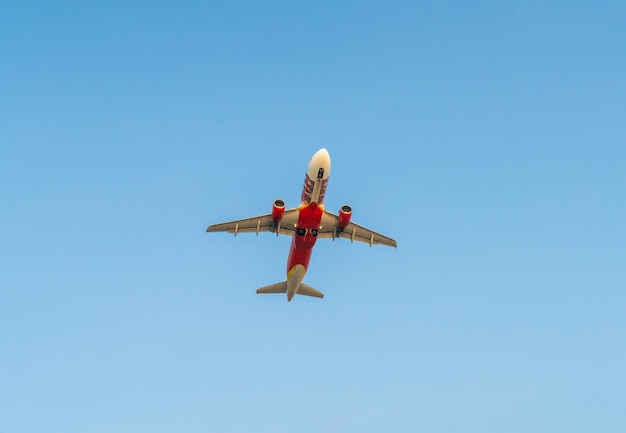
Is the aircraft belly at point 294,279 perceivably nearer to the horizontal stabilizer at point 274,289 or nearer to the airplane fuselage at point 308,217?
the airplane fuselage at point 308,217

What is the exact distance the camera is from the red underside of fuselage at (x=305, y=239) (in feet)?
231

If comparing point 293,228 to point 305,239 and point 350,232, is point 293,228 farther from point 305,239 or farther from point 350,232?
point 350,232

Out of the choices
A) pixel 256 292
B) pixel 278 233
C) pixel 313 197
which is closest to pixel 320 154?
pixel 313 197

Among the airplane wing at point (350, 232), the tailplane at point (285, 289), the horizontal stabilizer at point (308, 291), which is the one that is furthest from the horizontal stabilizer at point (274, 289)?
the airplane wing at point (350, 232)

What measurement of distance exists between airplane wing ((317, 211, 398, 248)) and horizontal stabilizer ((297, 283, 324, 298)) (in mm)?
8339

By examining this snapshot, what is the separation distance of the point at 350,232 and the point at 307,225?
6159 mm

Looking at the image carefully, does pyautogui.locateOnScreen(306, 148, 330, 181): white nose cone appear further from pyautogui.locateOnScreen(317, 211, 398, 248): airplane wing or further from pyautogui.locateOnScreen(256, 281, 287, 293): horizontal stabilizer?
pyautogui.locateOnScreen(256, 281, 287, 293): horizontal stabilizer

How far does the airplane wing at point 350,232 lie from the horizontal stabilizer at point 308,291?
8.34m

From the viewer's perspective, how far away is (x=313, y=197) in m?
69.4

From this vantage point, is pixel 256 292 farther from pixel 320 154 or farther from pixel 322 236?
pixel 320 154

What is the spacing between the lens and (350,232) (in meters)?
76.0

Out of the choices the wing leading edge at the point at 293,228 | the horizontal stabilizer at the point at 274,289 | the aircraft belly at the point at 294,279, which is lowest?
the aircraft belly at the point at 294,279

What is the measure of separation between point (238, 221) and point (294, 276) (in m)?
8.58

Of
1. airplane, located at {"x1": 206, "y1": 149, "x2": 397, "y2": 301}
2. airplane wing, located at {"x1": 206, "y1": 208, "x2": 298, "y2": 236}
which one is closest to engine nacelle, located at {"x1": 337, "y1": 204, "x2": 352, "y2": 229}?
airplane, located at {"x1": 206, "y1": 149, "x2": 397, "y2": 301}
